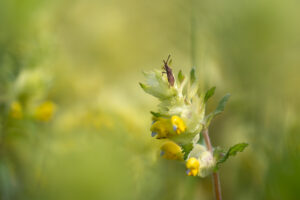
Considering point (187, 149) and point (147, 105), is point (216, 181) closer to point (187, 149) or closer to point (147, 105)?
point (187, 149)

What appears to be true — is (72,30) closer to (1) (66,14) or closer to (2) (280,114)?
(1) (66,14)

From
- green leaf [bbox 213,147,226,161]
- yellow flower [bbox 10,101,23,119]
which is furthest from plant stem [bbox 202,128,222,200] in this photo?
yellow flower [bbox 10,101,23,119]

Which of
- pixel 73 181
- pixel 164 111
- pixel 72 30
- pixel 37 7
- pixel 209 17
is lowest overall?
pixel 73 181

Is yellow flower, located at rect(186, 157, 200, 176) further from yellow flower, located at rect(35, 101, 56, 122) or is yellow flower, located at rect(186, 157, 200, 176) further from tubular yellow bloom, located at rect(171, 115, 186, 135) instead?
yellow flower, located at rect(35, 101, 56, 122)

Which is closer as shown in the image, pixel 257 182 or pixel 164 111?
pixel 164 111

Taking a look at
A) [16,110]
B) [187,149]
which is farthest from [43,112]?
[187,149]

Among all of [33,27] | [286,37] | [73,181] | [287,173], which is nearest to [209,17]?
[286,37]

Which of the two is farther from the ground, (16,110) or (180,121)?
(16,110)
